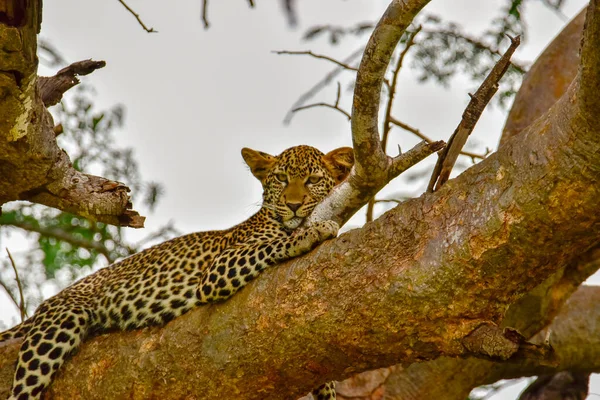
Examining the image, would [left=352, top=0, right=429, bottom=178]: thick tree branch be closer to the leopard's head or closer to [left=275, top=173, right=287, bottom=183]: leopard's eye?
the leopard's head

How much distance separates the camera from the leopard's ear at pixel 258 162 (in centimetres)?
809

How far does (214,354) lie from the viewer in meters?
5.39

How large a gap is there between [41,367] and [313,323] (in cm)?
221

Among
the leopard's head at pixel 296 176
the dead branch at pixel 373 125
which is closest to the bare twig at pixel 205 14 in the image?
the dead branch at pixel 373 125

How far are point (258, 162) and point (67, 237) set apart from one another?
2.40 meters

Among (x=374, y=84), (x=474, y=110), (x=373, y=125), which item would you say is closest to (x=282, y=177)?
(x=373, y=125)

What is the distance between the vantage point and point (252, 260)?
617 centimetres

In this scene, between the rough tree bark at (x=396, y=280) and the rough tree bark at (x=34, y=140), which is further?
the rough tree bark at (x=34, y=140)

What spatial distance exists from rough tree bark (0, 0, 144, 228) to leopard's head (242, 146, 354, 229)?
192 centimetres

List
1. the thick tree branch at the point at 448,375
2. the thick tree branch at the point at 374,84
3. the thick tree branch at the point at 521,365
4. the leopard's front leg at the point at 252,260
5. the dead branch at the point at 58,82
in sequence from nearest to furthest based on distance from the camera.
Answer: the thick tree branch at the point at 374,84, the leopard's front leg at the point at 252,260, the dead branch at the point at 58,82, the thick tree branch at the point at 521,365, the thick tree branch at the point at 448,375

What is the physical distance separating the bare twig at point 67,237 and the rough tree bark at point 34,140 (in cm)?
311

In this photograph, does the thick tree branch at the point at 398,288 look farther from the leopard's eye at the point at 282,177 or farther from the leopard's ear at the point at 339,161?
the leopard's ear at the point at 339,161

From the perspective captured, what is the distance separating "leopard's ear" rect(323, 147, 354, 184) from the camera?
7805 mm

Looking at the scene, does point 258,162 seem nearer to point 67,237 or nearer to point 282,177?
point 282,177
